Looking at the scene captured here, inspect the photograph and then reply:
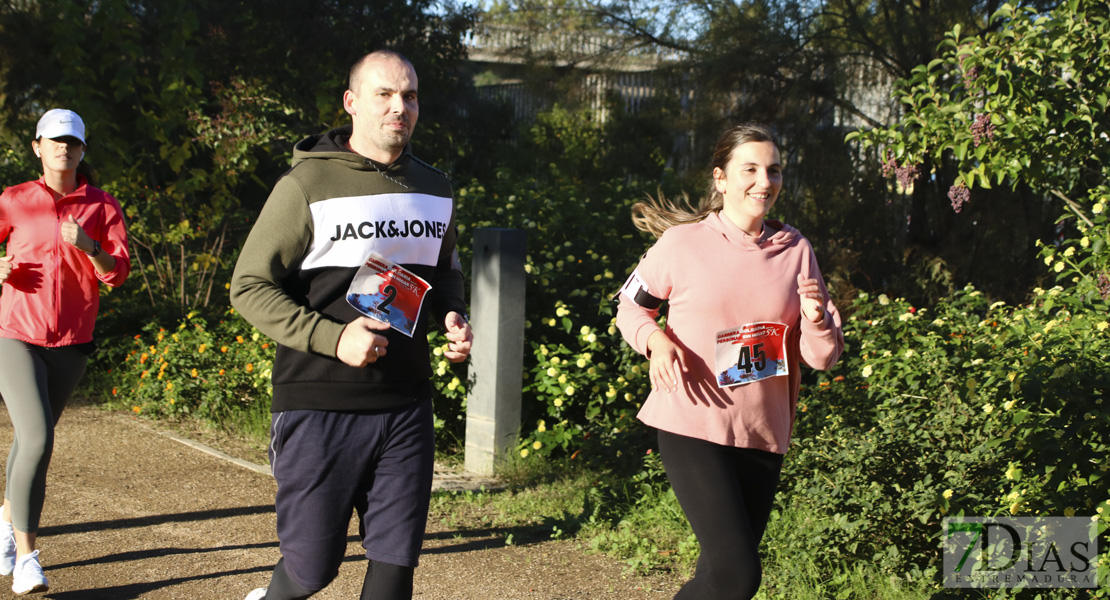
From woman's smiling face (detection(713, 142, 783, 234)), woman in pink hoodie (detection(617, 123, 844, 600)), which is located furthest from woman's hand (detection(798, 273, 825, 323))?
woman's smiling face (detection(713, 142, 783, 234))

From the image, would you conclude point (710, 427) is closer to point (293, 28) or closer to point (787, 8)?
point (787, 8)

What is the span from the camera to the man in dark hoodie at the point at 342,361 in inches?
104

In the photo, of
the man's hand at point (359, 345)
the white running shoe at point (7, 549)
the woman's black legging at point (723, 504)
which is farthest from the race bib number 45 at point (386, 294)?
the white running shoe at point (7, 549)

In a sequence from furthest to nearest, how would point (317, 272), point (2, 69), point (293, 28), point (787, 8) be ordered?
1. point (293, 28)
2. point (2, 69)
3. point (787, 8)
4. point (317, 272)

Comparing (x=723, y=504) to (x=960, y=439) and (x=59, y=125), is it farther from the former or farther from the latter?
(x=59, y=125)

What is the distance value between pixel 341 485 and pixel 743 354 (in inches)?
48.0

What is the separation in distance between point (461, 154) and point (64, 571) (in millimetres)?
11267

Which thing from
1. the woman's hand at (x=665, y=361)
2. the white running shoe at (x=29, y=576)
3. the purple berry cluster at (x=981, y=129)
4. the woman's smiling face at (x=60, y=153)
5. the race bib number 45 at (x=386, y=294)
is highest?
the purple berry cluster at (x=981, y=129)

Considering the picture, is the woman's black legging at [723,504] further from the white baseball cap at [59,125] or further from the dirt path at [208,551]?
the white baseball cap at [59,125]

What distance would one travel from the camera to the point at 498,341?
5652 millimetres

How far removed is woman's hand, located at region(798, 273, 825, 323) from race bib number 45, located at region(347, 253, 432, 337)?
1.12 meters

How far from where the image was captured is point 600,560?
14.8ft

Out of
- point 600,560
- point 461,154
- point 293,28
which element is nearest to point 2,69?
point 293,28

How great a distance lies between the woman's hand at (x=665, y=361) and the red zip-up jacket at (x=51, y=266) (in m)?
2.36
